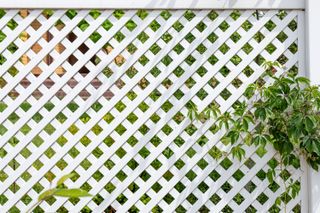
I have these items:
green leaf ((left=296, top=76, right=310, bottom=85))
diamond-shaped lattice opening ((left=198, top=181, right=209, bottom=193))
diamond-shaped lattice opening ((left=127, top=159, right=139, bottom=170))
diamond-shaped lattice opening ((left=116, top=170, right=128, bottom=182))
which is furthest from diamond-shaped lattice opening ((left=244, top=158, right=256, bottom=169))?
diamond-shaped lattice opening ((left=116, top=170, right=128, bottom=182))

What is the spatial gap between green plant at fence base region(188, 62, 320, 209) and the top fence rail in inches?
12.9

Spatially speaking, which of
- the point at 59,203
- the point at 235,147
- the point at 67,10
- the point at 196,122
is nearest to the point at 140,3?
the point at 67,10

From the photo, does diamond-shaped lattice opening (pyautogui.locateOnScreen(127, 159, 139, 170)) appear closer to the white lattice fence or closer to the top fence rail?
the white lattice fence

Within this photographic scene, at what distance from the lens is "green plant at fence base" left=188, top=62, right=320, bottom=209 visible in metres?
2.91

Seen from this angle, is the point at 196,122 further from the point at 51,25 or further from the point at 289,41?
the point at 51,25

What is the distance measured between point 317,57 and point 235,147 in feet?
2.12

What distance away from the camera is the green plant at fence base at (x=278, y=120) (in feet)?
9.55

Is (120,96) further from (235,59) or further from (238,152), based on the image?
(235,59)

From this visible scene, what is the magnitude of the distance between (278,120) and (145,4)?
0.92 metres

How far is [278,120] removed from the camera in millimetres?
2967

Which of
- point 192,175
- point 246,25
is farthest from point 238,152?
point 246,25

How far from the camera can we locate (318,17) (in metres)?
3.01

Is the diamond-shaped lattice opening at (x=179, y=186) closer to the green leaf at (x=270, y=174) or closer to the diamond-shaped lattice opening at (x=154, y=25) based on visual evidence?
the green leaf at (x=270, y=174)

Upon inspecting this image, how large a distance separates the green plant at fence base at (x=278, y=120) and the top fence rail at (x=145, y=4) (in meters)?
0.33
